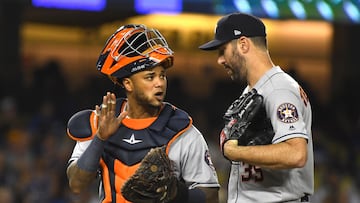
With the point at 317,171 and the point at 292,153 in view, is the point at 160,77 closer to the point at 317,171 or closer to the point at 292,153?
the point at 292,153

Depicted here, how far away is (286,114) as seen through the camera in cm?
288

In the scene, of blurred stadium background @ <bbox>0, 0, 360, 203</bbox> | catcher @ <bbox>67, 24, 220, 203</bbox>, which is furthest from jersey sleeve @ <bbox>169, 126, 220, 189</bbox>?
blurred stadium background @ <bbox>0, 0, 360, 203</bbox>

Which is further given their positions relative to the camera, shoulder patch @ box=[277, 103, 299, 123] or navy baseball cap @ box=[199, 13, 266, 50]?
navy baseball cap @ box=[199, 13, 266, 50]

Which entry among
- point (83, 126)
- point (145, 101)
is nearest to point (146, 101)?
point (145, 101)

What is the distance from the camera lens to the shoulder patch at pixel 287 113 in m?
2.86

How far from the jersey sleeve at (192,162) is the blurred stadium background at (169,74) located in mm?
3844

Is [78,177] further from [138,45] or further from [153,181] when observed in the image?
[138,45]

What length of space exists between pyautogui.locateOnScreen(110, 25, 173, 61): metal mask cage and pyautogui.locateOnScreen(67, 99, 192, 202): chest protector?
223 millimetres

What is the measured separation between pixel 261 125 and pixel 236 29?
0.36m

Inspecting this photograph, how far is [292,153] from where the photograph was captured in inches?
110

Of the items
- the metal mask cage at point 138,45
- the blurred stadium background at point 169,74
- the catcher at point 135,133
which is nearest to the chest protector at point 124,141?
the catcher at point 135,133

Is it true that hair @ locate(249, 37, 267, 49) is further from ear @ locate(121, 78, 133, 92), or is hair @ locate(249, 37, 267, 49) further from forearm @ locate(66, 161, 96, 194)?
forearm @ locate(66, 161, 96, 194)

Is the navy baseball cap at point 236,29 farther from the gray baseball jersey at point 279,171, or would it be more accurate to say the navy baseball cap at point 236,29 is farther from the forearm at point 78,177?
the forearm at point 78,177

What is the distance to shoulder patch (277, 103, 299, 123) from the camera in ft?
9.39
